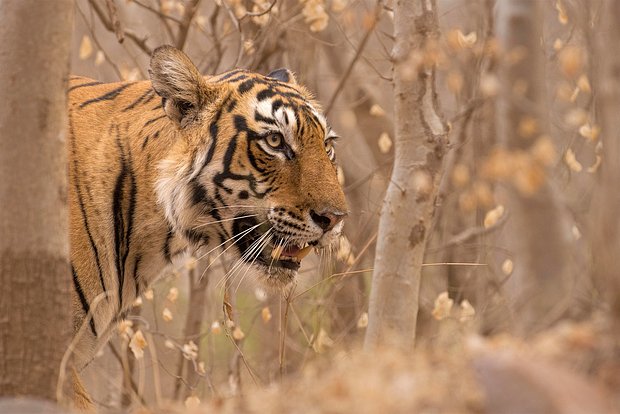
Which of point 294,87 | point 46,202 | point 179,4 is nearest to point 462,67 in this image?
point 179,4

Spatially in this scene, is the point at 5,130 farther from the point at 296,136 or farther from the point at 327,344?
the point at 327,344

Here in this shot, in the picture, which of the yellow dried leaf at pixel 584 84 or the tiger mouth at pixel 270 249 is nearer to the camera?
the tiger mouth at pixel 270 249

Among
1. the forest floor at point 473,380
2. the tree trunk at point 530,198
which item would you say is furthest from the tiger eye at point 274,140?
the forest floor at point 473,380

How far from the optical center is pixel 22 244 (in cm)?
360

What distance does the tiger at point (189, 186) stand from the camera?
186 inches

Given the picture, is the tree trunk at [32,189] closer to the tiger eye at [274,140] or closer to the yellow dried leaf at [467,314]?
the tiger eye at [274,140]

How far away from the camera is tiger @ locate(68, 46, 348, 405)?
4723mm

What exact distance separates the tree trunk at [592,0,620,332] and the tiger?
2077mm

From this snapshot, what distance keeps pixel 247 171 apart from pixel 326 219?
1.61ft

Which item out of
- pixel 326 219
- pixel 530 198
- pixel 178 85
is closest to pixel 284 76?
pixel 178 85

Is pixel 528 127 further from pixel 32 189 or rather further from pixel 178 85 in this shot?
pixel 32 189

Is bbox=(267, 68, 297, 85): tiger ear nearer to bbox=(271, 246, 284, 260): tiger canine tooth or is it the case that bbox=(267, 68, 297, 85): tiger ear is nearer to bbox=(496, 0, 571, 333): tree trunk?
bbox=(271, 246, 284, 260): tiger canine tooth

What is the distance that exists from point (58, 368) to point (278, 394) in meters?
1.15

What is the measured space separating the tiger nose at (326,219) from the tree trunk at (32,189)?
4.64 feet
